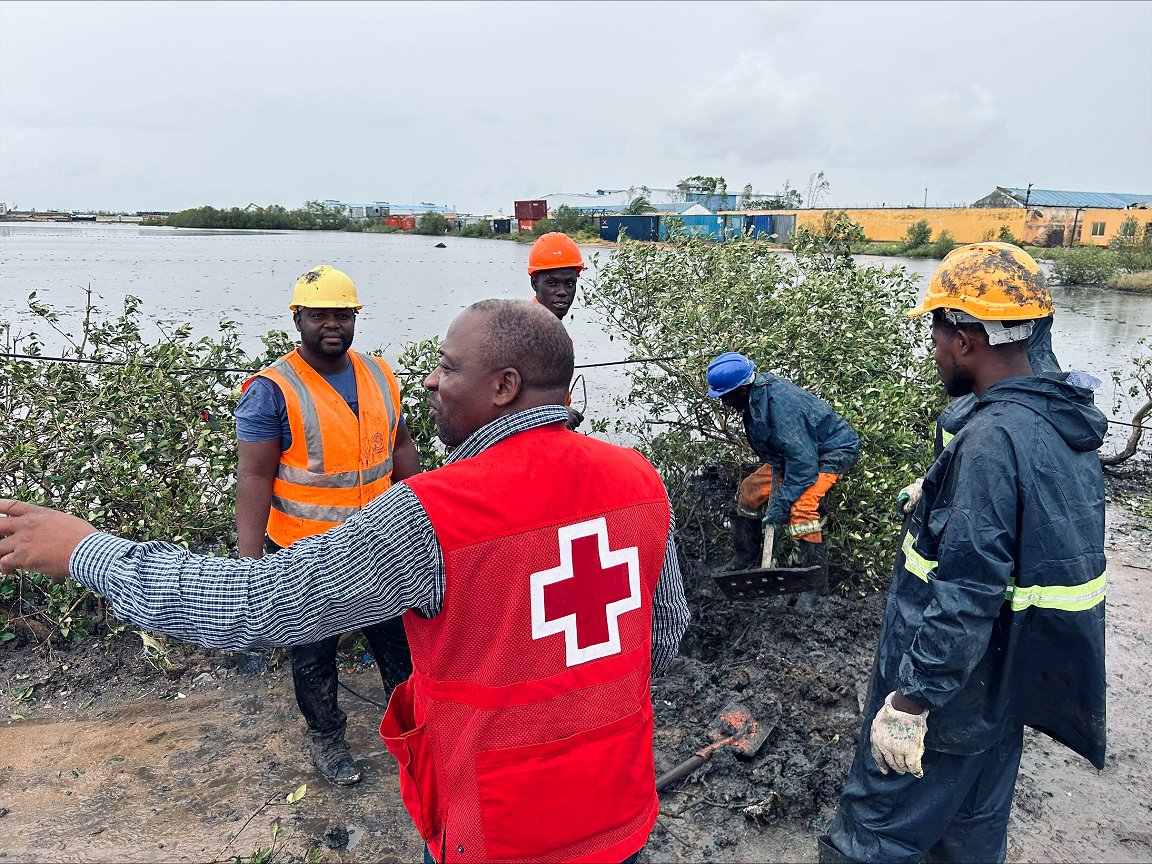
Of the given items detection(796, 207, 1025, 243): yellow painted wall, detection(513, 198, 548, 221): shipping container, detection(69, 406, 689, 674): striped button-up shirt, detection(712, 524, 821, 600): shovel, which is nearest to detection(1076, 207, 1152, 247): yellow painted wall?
detection(796, 207, 1025, 243): yellow painted wall

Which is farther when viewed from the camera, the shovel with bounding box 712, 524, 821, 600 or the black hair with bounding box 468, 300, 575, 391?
the shovel with bounding box 712, 524, 821, 600

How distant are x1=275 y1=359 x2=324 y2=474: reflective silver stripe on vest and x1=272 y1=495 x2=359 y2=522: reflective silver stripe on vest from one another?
4.2 inches

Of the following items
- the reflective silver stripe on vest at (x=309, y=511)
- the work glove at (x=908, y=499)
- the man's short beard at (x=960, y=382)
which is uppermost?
the man's short beard at (x=960, y=382)

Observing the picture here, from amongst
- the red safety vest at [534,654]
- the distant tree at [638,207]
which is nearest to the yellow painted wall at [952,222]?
the distant tree at [638,207]

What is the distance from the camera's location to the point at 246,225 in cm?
3672

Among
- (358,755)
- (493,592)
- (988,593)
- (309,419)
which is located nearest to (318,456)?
(309,419)

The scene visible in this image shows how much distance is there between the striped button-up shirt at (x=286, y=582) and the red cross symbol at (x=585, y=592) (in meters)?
0.20

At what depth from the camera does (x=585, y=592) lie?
1482mm

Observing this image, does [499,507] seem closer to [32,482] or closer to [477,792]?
[477,792]

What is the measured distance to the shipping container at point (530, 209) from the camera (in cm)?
5241

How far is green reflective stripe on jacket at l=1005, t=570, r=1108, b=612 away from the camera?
83.2 inches

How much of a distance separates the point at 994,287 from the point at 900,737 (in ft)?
4.33

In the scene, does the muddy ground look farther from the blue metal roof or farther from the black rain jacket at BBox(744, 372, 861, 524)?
the blue metal roof

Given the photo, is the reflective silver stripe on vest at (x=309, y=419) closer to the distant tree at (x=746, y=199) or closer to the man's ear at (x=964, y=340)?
the man's ear at (x=964, y=340)
